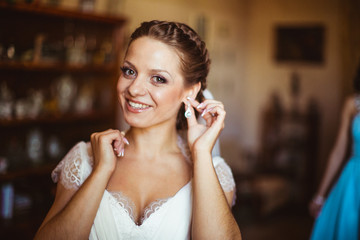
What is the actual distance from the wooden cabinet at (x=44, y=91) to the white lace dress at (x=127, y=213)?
1.75 metres

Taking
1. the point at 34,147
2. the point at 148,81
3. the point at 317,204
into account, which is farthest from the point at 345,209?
the point at 34,147

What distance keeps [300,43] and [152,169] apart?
472cm

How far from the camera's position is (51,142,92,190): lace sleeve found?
1.41m

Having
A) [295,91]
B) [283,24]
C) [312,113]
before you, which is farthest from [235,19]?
[312,113]

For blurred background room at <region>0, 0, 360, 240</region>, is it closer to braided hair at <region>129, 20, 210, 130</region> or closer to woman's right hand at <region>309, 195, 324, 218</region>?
woman's right hand at <region>309, 195, 324, 218</region>

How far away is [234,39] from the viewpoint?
593cm

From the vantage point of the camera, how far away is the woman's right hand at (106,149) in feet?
4.41

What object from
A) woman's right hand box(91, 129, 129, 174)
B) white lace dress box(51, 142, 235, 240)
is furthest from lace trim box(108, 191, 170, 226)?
woman's right hand box(91, 129, 129, 174)

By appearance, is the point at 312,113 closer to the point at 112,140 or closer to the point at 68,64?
the point at 68,64

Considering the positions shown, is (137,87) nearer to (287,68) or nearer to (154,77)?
(154,77)

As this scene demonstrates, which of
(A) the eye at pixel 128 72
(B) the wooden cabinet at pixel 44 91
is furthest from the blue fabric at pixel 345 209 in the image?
(B) the wooden cabinet at pixel 44 91

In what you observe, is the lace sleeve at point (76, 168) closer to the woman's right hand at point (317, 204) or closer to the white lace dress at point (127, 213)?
the white lace dress at point (127, 213)

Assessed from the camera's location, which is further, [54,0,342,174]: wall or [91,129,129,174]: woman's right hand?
[54,0,342,174]: wall

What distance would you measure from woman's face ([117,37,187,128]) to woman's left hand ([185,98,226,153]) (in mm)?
144
